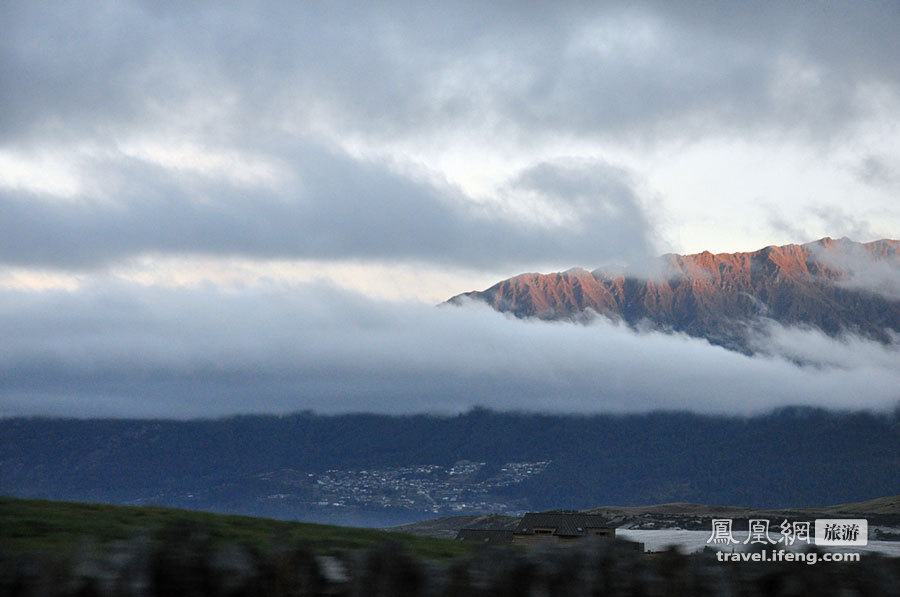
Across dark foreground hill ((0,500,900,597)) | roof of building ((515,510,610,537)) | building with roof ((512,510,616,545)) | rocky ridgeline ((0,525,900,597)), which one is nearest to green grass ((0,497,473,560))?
dark foreground hill ((0,500,900,597))

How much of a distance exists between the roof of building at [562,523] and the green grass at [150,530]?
180 ft

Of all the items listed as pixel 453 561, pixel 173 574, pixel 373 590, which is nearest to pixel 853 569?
pixel 453 561

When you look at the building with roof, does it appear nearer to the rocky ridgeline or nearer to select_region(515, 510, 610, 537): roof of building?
select_region(515, 510, 610, 537): roof of building

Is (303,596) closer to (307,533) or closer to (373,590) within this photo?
(373,590)

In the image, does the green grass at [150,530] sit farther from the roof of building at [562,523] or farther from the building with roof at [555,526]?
the roof of building at [562,523]

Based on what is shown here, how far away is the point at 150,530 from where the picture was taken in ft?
29.2

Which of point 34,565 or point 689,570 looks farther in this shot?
point 689,570

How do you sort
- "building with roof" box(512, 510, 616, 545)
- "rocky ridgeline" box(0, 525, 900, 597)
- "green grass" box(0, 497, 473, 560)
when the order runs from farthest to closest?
"building with roof" box(512, 510, 616, 545) → "green grass" box(0, 497, 473, 560) → "rocky ridgeline" box(0, 525, 900, 597)

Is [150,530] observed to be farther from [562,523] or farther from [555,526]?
[562,523]

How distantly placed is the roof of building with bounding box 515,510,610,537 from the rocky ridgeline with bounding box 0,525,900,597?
55.5 metres

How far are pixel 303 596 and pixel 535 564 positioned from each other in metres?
2.24

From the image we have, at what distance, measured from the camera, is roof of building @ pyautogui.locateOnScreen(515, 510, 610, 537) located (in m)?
66.0

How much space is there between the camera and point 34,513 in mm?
10312

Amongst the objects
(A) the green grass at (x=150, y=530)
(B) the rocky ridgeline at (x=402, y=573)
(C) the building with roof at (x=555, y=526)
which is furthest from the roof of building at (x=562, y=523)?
(B) the rocky ridgeline at (x=402, y=573)
